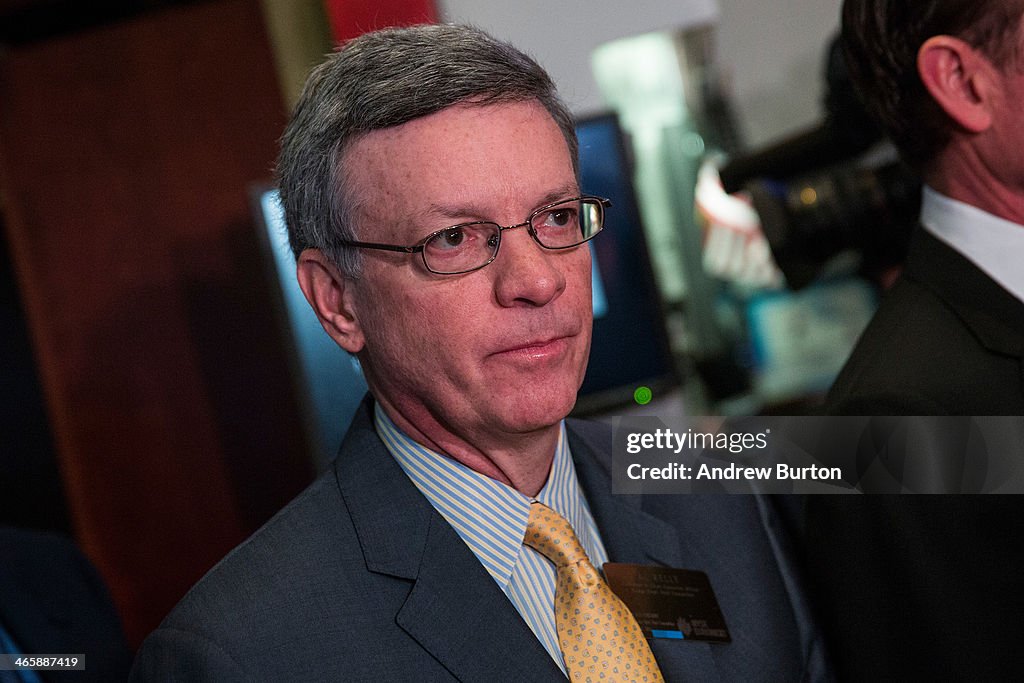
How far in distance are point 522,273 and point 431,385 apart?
0.63ft

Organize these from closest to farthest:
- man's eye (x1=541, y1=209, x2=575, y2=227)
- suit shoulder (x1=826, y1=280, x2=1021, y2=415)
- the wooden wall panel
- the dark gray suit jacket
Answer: the dark gray suit jacket, man's eye (x1=541, y1=209, x2=575, y2=227), suit shoulder (x1=826, y1=280, x2=1021, y2=415), the wooden wall panel

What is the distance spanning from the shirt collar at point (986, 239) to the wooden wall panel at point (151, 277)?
6.11 ft

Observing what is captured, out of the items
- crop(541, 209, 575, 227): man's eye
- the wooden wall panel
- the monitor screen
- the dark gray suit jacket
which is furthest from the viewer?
the wooden wall panel

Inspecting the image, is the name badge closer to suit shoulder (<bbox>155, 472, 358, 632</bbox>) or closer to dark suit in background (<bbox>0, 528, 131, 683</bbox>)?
suit shoulder (<bbox>155, 472, 358, 632</bbox>)

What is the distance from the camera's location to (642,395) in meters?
2.70

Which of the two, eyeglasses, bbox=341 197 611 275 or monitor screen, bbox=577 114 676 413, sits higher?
eyeglasses, bbox=341 197 611 275

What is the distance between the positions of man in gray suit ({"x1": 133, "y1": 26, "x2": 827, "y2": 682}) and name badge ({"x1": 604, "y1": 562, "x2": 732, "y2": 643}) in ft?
0.06

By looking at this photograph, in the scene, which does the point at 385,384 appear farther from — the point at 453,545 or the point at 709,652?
the point at 709,652

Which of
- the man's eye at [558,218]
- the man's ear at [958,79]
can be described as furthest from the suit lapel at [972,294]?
the man's eye at [558,218]

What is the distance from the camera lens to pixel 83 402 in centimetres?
292

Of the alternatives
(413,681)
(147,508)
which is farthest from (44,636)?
(147,508)

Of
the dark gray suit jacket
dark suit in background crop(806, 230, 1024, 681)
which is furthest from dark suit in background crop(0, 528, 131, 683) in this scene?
dark suit in background crop(806, 230, 1024, 681)

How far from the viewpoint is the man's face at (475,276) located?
127 cm

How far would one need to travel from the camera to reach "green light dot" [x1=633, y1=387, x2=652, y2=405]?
269cm
